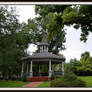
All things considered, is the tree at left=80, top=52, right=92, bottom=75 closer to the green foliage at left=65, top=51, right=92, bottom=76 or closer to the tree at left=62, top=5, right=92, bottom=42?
the green foliage at left=65, top=51, right=92, bottom=76

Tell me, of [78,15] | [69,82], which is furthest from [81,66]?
[69,82]

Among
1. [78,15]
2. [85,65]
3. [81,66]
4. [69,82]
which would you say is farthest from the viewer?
[81,66]

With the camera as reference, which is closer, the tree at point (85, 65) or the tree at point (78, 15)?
the tree at point (78, 15)

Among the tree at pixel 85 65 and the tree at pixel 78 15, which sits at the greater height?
the tree at pixel 78 15

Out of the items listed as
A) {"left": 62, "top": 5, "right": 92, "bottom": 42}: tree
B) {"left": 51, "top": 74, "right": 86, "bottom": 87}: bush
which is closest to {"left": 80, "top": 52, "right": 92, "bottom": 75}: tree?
{"left": 62, "top": 5, "right": 92, "bottom": 42}: tree

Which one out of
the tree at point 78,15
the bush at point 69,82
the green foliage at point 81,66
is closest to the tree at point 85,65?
the green foliage at point 81,66

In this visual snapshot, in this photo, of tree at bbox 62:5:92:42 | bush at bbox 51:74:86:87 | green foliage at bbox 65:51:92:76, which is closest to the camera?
bush at bbox 51:74:86:87

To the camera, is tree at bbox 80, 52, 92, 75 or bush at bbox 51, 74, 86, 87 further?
tree at bbox 80, 52, 92, 75

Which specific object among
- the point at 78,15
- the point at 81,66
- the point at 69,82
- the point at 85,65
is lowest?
A: the point at 69,82

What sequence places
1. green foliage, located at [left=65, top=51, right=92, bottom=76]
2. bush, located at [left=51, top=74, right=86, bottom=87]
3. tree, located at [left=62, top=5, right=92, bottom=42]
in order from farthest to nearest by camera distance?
green foliage, located at [left=65, top=51, right=92, bottom=76] → tree, located at [left=62, top=5, right=92, bottom=42] → bush, located at [left=51, top=74, right=86, bottom=87]

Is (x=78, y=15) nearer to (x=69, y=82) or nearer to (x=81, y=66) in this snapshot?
(x=69, y=82)

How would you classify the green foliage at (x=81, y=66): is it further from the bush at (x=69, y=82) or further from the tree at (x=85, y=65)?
the bush at (x=69, y=82)

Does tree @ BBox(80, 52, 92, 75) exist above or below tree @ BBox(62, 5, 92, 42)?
below

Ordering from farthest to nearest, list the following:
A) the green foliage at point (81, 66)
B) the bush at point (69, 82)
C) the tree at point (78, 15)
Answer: the green foliage at point (81, 66) → the tree at point (78, 15) → the bush at point (69, 82)
